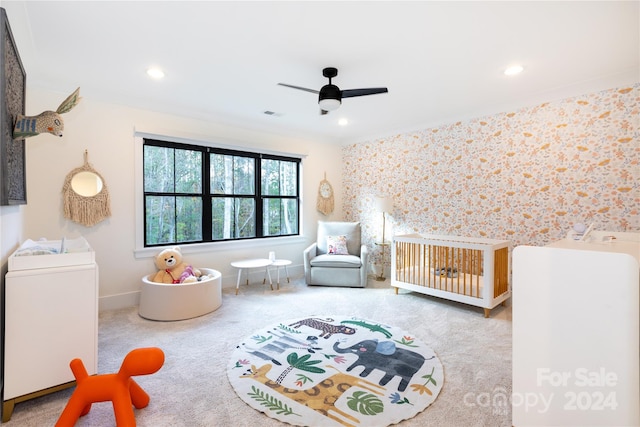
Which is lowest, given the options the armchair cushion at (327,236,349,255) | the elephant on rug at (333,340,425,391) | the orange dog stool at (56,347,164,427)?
the elephant on rug at (333,340,425,391)

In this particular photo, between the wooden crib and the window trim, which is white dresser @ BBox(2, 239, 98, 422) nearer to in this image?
the window trim

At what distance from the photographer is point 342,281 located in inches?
173

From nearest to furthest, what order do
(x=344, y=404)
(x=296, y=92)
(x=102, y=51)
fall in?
(x=344, y=404) → (x=102, y=51) → (x=296, y=92)

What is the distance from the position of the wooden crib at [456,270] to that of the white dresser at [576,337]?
86.5 inches

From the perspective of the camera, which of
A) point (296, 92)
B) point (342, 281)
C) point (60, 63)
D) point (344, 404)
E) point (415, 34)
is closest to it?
point (344, 404)

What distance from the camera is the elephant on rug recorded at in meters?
2.12

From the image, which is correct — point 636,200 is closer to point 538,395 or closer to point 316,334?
point 538,395

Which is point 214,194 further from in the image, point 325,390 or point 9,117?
point 325,390

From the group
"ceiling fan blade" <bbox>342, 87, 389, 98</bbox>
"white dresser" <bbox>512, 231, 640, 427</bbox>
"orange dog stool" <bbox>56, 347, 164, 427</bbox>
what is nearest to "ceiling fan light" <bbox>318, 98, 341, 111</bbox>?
"ceiling fan blade" <bbox>342, 87, 389, 98</bbox>

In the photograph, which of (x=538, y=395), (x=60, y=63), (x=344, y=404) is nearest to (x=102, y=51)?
(x=60, y=63)

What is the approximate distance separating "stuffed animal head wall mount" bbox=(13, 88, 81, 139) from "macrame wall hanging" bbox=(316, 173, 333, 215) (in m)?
3.74

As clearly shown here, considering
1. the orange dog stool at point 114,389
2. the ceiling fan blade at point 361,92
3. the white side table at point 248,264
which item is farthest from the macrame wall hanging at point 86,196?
the ceiling fan blade at point 361,92

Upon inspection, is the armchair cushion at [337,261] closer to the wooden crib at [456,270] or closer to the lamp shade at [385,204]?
the wooden crib at [456,270]

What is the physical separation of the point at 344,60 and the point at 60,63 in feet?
8.04
